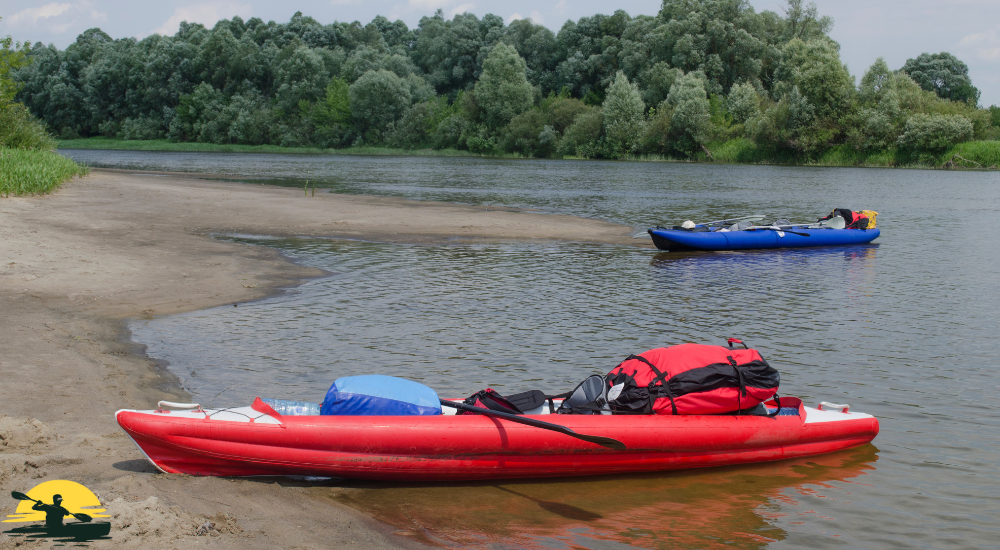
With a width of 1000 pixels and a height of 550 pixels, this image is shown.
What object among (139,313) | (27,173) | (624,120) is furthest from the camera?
(624,120)

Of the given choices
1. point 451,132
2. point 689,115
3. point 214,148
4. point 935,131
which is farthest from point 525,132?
point 214,148

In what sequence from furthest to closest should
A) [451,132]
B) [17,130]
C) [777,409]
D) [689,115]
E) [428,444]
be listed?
[451,132]
[689,115]
[17,130]
[777,409]
[428,444]

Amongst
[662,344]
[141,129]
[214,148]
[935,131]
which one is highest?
[935,131]

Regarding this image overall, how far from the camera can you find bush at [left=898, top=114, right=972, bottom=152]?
5462 centimetres

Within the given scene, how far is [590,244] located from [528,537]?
1398 cm

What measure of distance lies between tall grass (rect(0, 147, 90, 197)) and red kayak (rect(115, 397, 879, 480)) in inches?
688

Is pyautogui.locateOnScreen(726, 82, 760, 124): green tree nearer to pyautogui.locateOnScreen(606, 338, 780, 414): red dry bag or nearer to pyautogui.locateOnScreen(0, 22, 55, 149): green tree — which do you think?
pyautogui.locateOnScreen(0, 22, 55, 149): green tree

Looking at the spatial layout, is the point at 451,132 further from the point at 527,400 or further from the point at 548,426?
the point at 548,426

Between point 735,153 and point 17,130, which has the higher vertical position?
point 735,153

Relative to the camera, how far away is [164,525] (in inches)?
166

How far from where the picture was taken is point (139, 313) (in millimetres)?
9820

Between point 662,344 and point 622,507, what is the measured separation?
4.16 m

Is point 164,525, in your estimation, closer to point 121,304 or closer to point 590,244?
point 121,304

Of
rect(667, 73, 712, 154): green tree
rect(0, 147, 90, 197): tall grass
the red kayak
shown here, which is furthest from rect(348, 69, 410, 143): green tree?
the red kayak
